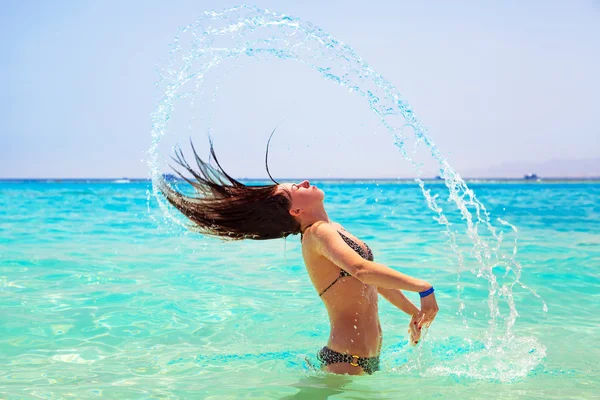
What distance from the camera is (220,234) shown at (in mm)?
4590

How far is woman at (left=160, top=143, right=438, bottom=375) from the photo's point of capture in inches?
162

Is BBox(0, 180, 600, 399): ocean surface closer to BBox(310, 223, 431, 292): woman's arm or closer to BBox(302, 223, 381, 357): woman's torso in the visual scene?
BBox(302, 223, 381, 357): woman's torso

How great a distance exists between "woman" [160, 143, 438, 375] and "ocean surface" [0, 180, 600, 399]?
232 millimetres

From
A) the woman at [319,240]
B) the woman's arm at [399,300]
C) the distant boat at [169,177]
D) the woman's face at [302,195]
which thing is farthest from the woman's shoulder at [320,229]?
the distant boat at [169,177]

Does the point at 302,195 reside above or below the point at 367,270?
above

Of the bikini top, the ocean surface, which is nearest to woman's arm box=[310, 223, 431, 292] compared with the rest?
the bikini top

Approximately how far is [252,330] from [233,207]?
221cm

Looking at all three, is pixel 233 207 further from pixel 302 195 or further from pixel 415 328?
pixel 415 328

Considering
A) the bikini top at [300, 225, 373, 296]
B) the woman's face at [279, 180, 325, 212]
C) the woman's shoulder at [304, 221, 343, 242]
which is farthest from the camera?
the woman's face at [279, 180, 325, 212]

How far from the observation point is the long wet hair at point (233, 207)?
4324mm

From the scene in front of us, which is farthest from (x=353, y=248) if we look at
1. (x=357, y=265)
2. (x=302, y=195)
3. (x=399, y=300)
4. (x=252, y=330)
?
(x=252, y=330)

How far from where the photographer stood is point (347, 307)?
420cm

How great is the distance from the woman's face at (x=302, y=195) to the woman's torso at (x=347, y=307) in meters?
0.21

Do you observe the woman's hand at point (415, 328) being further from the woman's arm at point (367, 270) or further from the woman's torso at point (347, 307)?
the woman's torso at point (347, 307)
